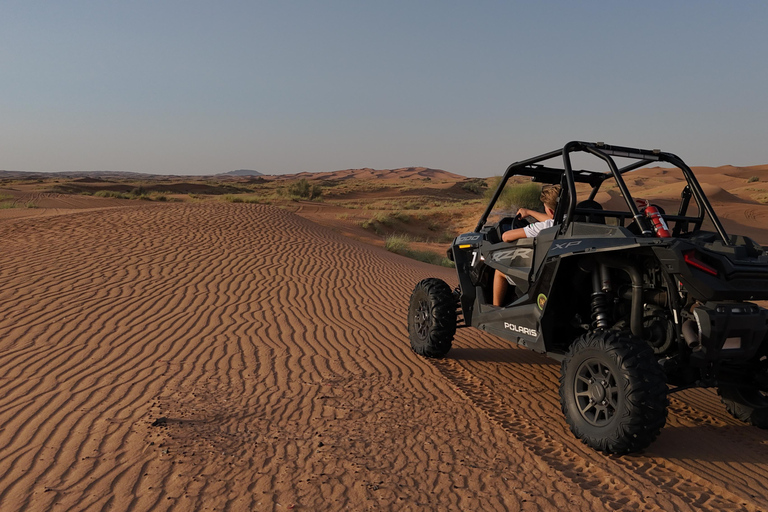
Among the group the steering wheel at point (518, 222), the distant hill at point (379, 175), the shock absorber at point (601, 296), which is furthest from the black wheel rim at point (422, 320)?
the distant hill at point (379, 175)

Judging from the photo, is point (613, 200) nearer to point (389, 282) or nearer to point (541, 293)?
point (389, 282)

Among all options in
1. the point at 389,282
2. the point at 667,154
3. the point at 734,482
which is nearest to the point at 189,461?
the point at 734,482

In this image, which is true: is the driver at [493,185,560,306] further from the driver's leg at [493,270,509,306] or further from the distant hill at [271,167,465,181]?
the distant hill at [271,167,465,181]

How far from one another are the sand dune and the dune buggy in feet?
1.19

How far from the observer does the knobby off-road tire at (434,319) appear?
580 centimetres

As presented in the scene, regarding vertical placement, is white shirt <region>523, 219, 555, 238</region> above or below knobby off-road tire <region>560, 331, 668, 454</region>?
above

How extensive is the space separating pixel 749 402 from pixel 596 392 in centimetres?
147

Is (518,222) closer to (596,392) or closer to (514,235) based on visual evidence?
(514,235)

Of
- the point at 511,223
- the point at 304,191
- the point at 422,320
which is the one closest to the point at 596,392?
the point at 511,223

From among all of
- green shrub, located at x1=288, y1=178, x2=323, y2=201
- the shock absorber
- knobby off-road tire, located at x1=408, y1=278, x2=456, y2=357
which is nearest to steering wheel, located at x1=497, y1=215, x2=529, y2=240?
knobby off-road tire, located at x1=408, y1=278, x2=456, y2=357

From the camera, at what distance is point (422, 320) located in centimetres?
616

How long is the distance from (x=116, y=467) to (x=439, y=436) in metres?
2.02

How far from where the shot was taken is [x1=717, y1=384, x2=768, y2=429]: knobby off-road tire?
168 inches

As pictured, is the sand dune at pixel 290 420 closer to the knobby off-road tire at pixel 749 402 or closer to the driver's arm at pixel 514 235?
the knobby off-road tire at pixel 749 402
